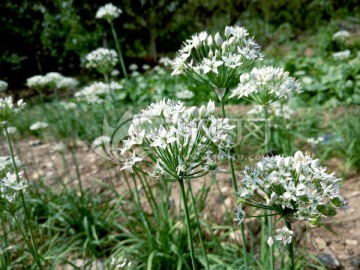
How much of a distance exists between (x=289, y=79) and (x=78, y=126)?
5.28 m

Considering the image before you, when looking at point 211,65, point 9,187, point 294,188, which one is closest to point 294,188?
point 294,188

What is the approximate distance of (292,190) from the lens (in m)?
1.37

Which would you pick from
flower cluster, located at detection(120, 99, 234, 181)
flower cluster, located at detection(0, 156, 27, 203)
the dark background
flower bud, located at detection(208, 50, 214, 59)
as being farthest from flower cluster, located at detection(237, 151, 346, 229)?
the dark background

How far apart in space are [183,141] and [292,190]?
0.44 meters

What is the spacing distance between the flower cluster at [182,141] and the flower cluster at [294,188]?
165 mm

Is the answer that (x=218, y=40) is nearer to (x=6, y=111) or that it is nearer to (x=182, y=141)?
(x=182, y=141)

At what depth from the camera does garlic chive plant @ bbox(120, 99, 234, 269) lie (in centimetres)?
139

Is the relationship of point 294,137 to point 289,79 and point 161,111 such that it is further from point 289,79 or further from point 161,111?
point 161,111

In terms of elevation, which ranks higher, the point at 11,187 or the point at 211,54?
the point at 211,54

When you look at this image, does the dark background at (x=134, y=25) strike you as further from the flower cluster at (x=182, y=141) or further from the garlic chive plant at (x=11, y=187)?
the flower cluster at (x=182, y=141)

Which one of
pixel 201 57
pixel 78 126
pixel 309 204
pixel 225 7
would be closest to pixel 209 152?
pixel 309 204

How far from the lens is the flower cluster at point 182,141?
1393 mm

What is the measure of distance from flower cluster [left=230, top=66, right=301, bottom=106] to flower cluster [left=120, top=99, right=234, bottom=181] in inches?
21.8

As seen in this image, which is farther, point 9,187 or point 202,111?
point 9,187
